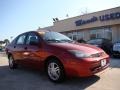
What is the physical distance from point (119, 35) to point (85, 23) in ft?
15.9

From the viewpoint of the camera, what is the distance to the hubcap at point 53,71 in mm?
5762

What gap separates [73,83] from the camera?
5688 mm

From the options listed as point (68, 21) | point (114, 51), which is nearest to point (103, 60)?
point (114, 51)

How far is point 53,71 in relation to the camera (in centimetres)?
588

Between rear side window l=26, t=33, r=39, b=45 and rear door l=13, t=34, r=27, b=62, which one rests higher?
rear side window l=26, t=33, r=39, b=45

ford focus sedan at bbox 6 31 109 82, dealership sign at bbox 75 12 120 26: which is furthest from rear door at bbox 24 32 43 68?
dealership sign at bbox 75 12 120 26

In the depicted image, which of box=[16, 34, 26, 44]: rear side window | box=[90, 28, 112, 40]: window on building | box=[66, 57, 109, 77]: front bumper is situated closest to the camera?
box=[66, 57, 109, 77]: front bumper

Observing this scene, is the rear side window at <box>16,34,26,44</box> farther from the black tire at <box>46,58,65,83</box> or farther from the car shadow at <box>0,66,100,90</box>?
the black tire at <box>46,58,65,83</box>

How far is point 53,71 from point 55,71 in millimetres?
86

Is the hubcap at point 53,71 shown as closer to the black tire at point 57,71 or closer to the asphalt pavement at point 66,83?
the black tire at point 57,71

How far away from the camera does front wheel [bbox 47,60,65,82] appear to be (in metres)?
5.61

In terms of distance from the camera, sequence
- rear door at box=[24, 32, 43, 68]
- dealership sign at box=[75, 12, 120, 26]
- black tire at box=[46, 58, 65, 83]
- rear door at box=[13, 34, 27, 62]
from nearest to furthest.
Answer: black tire at box=[46, 58, 65, 83], rear door at box=[24, 32, 43, 68], rear door at box=[13, 34, 27, 62], dealership sign at box=[75, 12, 120, 26]

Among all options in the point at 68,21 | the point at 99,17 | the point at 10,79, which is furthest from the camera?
the point at 68,21

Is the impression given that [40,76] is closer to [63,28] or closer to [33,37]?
[33,37]
